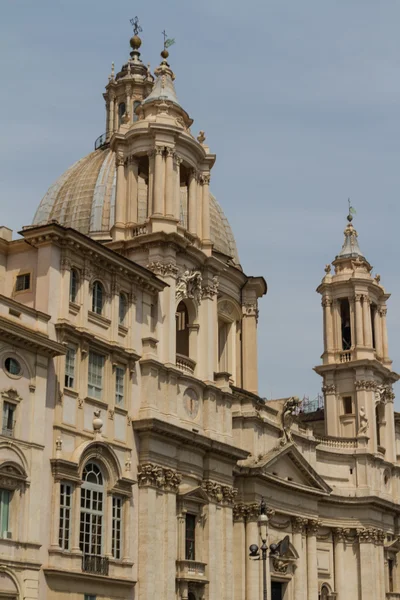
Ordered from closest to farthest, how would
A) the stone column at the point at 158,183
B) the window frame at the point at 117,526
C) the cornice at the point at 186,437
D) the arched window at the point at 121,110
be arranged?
the window frame at the point at 117,526, the cornice at the point at 186,437, the stone column at the point at 158,183, the arched window at the point at 121,110

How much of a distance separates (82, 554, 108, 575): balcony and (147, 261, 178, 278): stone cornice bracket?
14.2 metres

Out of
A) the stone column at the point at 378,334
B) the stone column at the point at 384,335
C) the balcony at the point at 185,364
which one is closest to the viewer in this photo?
the balcony at the point at 185,364

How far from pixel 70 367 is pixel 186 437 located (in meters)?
8.27

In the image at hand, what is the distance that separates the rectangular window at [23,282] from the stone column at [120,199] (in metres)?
9.51

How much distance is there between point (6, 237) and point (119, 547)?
1389cm

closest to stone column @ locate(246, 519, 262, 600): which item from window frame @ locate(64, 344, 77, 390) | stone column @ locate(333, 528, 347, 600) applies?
stone column @ locate(333, 528, 347, 600)

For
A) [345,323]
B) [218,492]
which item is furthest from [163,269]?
[345,323]

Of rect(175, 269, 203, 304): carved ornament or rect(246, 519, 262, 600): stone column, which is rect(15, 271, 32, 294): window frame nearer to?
rect(175, 269, 203, 304): carved ornament

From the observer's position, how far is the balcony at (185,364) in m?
52.0

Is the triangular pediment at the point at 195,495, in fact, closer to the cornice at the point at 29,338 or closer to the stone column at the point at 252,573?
the stone column at the point at 252,573

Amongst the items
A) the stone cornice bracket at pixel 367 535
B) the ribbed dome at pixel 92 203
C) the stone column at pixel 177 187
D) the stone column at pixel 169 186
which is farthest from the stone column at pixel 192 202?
the stone cornice bracket at pixel 367 535

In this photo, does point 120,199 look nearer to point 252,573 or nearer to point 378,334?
point 252,573

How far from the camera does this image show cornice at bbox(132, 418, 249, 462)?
154ft

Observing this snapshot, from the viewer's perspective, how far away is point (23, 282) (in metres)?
44.6
